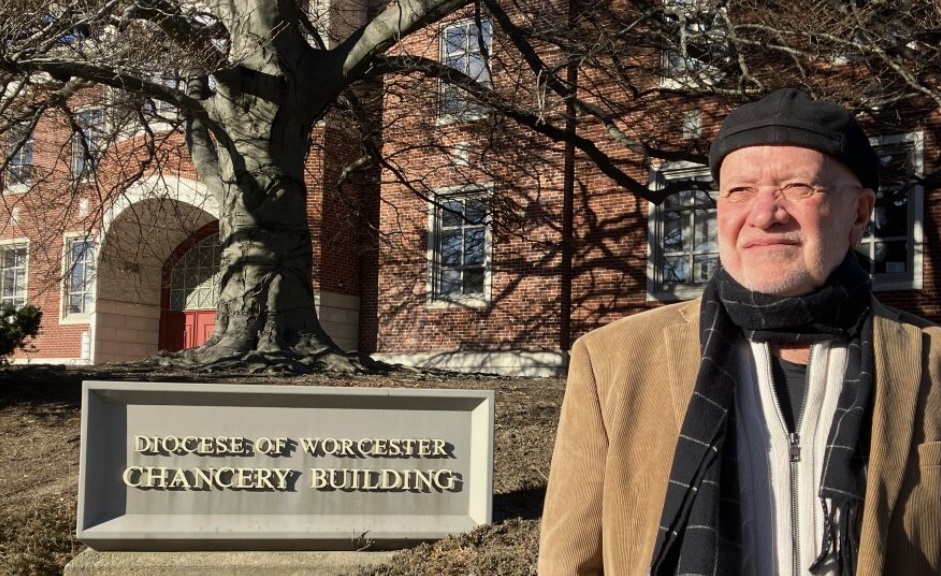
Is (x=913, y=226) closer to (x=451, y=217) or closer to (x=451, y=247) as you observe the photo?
(x=451, y=217)

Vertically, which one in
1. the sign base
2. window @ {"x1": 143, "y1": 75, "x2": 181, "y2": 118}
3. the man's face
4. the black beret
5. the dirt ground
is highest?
window @ {"x1": 143, "y1": 75, "x2": 181, "y2": 118}

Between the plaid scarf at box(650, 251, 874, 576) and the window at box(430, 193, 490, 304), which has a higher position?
the window at box(430, 193, 490, 304)

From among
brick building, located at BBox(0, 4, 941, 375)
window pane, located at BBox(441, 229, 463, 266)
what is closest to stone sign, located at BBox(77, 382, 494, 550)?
brick building, located at BBox(0, 4, 941, 375)

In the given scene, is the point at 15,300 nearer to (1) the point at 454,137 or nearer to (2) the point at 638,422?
(1) the point at 454,137

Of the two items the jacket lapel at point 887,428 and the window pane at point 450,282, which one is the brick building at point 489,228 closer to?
the window pane at point 450,282

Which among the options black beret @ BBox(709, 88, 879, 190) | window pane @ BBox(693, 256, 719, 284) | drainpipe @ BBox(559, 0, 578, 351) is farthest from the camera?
drainpipe @ BBox(559, 0, 578, 351)

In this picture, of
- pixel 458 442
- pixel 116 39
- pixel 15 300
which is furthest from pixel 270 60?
pixel 15 300

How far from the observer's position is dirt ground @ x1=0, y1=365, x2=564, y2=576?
20.2 ft

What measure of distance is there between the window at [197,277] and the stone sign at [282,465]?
60.2 feet

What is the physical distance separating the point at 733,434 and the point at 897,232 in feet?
52.5

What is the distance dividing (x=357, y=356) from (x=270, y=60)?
3.52 metres

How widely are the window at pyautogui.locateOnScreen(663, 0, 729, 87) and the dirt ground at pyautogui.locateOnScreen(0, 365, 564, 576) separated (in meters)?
3.83

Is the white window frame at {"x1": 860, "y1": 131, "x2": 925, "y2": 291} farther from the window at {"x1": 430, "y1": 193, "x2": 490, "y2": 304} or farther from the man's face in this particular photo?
the man's face

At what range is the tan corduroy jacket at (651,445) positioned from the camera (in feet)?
6.72
